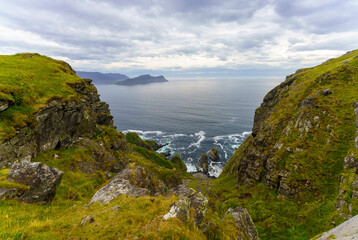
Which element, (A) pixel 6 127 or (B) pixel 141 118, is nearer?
(A) pixel 6 127

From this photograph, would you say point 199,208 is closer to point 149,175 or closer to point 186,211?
point 186,211

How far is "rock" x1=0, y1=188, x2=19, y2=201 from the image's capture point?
11.0 meters

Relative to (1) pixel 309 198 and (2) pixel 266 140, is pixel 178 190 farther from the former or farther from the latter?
(2) pixel 266 140

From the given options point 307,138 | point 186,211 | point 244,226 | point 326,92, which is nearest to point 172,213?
point 186,211

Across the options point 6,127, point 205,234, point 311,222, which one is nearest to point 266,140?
point 311,222

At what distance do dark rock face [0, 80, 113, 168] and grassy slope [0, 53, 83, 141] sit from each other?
3.85 ft

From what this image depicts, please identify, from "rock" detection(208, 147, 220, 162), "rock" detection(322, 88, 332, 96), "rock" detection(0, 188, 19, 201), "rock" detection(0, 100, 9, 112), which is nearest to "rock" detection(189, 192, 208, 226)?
"rock" detection(0, 188, 19, 201)

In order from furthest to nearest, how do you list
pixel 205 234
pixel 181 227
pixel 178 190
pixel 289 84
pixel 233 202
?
pixel 289 84 < pixel 233 202 < pixel 178 190 < pixel 205 234 < pixel 181 227

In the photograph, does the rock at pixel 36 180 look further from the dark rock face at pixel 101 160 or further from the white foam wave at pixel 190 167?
the white foam wave at pixel 190 167

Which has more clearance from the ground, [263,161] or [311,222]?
[263,161]

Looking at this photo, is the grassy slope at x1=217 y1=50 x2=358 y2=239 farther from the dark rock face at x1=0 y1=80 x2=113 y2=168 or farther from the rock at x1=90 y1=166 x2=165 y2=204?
the dark rock face at x1=0 y1=80 x2=113 y2=168

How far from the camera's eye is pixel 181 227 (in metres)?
9.02

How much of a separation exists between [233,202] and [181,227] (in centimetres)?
3306

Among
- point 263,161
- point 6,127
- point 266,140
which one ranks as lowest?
point 263,161
